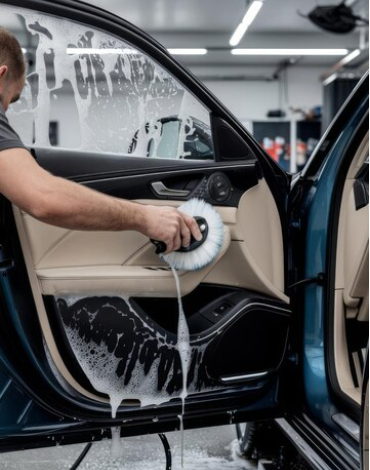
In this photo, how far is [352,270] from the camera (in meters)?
1.78

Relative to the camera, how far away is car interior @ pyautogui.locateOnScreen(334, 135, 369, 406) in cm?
174

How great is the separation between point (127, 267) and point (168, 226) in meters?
0.21

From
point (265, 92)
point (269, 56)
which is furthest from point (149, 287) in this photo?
point (265, 92)

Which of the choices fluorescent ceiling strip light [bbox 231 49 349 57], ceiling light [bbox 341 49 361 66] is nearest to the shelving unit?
fluorescent ceiling strip light [bbox 231 49 349 57]

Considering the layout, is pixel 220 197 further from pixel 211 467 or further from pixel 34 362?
pixel 211 467

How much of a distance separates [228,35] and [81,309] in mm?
10454

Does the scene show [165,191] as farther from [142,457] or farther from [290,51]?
[290,51]

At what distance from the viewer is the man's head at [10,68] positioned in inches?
60.7

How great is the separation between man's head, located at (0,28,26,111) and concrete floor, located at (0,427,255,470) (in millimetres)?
1496

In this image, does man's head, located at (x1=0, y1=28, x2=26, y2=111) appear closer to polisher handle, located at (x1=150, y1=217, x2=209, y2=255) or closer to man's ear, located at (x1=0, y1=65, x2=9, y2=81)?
man's ear, located at (x1=0, y1=65, x2=9, y2=81)

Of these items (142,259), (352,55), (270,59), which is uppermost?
(270,59)

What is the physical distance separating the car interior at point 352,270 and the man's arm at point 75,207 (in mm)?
495

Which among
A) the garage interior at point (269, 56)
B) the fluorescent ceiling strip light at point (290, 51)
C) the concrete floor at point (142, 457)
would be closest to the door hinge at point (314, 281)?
the concrete floor at point (142, 457)

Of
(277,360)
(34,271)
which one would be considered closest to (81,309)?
(34,271)
